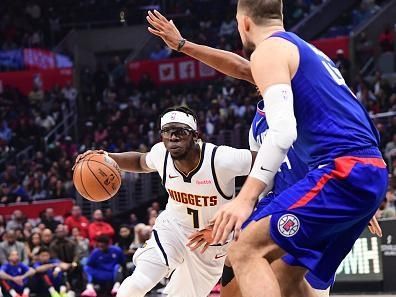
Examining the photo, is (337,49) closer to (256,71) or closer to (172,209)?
(172,209)

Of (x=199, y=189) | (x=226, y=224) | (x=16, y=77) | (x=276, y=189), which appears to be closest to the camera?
(x=226, y=224)

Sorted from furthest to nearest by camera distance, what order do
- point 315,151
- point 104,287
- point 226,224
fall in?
point 104,287
point 315,151
point 226,224

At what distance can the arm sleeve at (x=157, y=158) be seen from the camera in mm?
6949

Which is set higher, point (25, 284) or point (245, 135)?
point (245, 135)

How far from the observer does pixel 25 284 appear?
1448 centimetres

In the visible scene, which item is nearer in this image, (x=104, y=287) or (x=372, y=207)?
(x=372, y=207)

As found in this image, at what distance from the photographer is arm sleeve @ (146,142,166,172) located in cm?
695

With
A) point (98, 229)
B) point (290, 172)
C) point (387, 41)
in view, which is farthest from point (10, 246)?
point (387, 41)

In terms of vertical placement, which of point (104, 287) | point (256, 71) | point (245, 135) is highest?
point (256, 71)

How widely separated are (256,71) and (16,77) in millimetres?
22728

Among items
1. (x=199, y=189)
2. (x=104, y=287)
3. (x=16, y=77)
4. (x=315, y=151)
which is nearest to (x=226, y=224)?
(x=315, y=151)

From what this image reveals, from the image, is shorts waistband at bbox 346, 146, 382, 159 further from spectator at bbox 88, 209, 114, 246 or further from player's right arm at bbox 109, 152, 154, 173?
spectator at bbox 88, 209, 114, 246

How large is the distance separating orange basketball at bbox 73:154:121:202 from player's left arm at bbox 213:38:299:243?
2.68m

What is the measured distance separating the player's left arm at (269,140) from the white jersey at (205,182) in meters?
2.18
